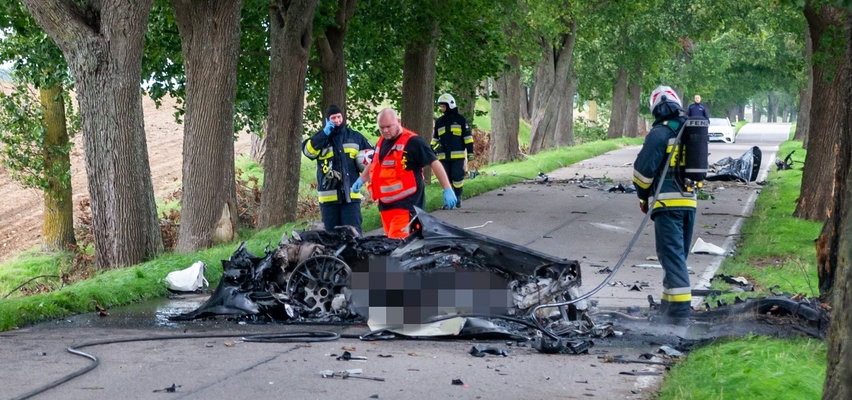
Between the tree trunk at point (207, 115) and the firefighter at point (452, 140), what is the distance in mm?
3679

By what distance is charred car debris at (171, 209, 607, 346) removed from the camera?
8.94 metres

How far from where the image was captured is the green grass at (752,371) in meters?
6.64

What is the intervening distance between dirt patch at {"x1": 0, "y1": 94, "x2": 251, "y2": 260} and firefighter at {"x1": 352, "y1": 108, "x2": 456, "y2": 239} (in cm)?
1470

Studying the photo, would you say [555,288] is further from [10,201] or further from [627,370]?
[10,201]

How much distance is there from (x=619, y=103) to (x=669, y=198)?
43483 millimetres

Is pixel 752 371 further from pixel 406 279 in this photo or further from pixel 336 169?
pixel 336 169

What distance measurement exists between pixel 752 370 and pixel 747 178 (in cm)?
2119

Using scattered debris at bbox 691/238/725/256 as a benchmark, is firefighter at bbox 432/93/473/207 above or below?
above

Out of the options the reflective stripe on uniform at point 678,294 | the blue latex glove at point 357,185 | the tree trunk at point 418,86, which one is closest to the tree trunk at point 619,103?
the tree trunk at point 418,86

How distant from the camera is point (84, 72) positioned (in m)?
13.6

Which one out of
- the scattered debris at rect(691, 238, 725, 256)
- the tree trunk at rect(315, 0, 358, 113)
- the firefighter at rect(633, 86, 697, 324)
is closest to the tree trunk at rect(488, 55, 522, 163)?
the tree trunk at rect(315, 0, 358, 113)

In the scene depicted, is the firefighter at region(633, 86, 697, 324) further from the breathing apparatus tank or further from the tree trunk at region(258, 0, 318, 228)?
the tree trunk at region(258, 0, 318, 228)

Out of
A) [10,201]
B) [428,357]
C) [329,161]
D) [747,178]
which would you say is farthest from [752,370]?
[10,201]

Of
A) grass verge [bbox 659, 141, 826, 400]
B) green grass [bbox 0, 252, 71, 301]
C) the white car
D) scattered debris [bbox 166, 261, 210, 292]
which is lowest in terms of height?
green grass [bbox 0, 252, 71, 301]
